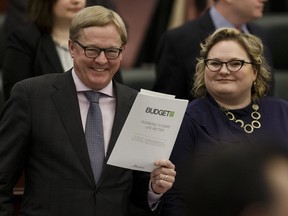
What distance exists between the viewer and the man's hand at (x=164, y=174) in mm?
3170

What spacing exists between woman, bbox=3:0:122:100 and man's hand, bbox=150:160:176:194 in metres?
1.27

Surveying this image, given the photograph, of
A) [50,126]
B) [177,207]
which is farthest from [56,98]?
[177,207]

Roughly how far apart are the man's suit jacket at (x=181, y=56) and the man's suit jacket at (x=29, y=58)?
0.45m

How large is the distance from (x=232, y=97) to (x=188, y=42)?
0.99 metres

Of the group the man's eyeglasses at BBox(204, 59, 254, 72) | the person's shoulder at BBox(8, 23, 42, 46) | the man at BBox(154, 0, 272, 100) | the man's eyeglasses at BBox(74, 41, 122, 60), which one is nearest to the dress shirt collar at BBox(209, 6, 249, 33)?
the man at BBox(154, 0, 272, 100)

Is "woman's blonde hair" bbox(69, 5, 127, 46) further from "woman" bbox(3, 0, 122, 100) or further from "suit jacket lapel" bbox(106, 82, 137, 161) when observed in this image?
"woman" bbox(3, 0, 122, 100)

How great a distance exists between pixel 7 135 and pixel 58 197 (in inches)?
13.2

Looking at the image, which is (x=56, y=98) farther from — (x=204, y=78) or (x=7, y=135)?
(x=204, y=78)

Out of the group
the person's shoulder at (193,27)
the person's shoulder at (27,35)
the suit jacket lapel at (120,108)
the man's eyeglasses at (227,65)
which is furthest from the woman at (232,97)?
the person's shoulder at (27,35)

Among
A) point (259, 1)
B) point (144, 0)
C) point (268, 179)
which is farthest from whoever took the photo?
point (144, 0)

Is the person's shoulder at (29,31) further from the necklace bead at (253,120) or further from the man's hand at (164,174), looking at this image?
the man's hand at (164,174)

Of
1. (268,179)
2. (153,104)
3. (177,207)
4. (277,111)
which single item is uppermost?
(268,179)

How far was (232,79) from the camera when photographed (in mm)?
3891

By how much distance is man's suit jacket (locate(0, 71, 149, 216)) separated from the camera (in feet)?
10.5
